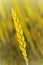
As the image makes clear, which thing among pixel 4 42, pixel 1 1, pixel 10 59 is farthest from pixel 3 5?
pixel 10 59

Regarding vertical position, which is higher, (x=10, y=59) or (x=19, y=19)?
(x=19, y=19)

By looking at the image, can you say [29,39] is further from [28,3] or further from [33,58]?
[28,3]

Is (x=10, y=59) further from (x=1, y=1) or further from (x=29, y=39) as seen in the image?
(x=1, y=1)

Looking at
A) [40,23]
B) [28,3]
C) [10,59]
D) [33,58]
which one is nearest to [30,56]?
[33,58]

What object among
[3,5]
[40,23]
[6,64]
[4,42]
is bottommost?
[6,64]
